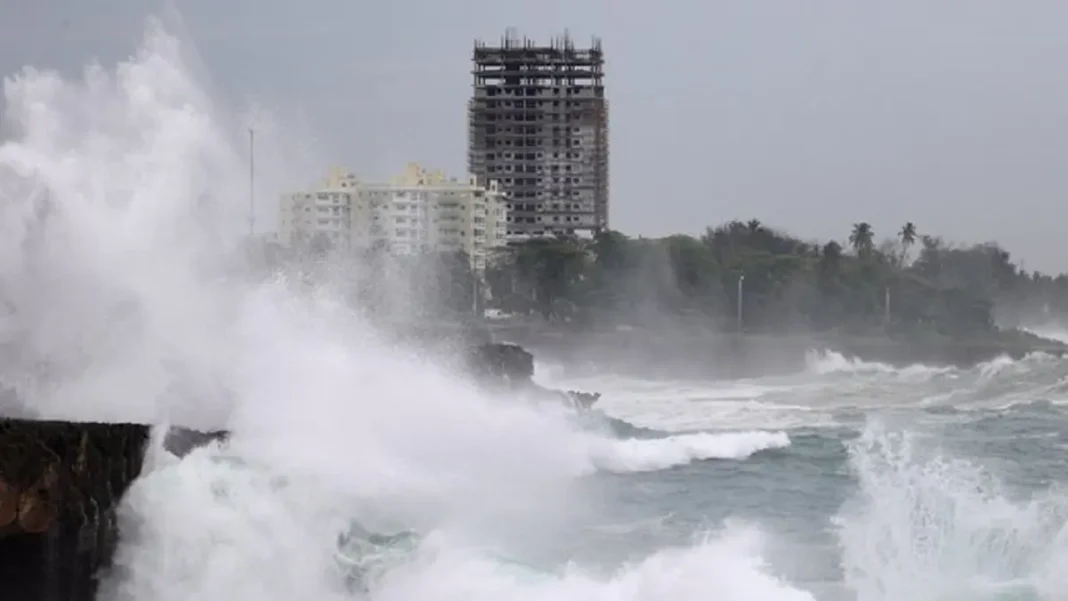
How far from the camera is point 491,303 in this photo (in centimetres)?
6066

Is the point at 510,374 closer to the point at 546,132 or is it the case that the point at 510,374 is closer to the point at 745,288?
the point at 745,288

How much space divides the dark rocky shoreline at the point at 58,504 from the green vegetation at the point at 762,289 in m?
48.1

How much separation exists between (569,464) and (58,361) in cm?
699

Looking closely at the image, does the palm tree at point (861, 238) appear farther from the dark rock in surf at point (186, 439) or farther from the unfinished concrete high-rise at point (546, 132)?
the dark rock in surf at point (186, 439)

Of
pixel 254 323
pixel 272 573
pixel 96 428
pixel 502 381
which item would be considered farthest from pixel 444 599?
pixel 502 381

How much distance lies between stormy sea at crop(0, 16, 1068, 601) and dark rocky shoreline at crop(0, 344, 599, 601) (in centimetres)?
24

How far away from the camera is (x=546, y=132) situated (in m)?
94.2

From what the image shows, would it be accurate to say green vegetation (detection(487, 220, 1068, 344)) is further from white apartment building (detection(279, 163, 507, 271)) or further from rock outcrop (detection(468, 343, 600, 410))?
rock outcrop (detection(468, 343, 600, 410))

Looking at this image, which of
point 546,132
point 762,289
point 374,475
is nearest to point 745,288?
point 762,289

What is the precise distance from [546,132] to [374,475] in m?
81.0

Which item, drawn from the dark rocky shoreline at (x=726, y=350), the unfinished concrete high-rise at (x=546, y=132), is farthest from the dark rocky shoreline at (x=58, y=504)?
the unfinished concrete high-rise at (x=546, y=132)

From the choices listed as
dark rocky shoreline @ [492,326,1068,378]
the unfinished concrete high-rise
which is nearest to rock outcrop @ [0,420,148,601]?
dark rocky shoreline @ [492,326,1068,378]

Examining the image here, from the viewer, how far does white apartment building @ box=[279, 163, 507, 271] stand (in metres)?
35.2

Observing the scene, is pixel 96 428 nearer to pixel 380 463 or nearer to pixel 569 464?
pixel 380 463
